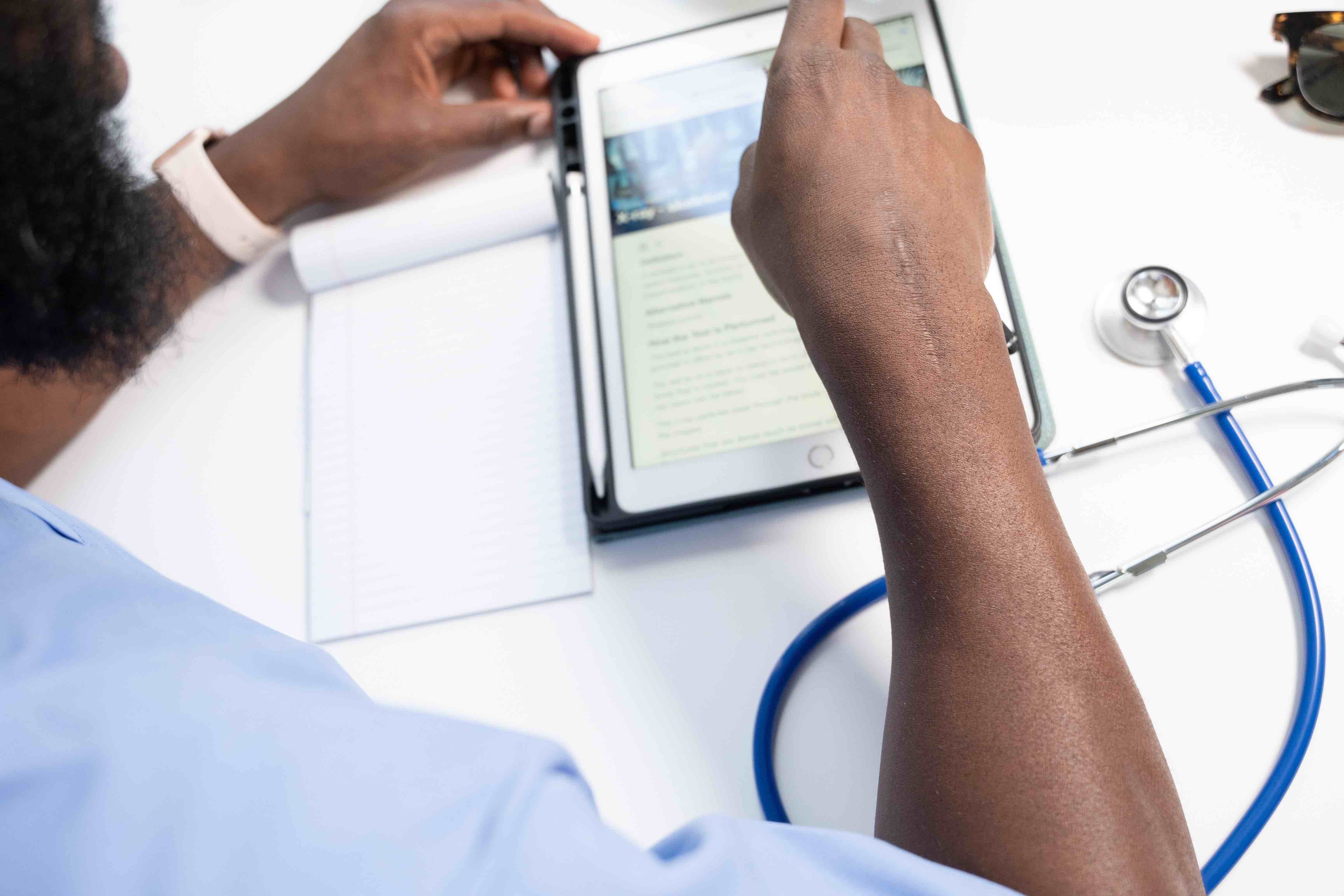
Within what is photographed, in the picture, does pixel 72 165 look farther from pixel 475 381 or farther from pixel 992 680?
pixel 992 680

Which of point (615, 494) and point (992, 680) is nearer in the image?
point (992, 680)

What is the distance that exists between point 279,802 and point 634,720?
277 mm

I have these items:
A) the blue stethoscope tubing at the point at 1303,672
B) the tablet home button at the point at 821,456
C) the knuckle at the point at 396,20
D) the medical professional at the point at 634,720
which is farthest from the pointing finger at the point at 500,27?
the blue stethoscope tubing at the point at 1303,672

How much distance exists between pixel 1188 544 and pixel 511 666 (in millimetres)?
443

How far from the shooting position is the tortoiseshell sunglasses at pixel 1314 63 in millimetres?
604

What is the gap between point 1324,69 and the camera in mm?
606

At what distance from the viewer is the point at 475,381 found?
68 centimetres

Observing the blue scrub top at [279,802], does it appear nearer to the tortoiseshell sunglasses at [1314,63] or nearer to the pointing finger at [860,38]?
the pointing finger at [860,38]

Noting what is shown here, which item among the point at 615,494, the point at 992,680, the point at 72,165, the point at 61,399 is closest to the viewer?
the point at 992,680

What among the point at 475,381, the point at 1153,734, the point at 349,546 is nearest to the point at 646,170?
the point at 475,381

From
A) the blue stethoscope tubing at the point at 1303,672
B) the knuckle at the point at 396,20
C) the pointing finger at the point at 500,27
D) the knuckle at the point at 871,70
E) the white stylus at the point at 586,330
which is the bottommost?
the blue stethoscope tubing at the point at 1303,672

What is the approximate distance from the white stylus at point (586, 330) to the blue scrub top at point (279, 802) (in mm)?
281

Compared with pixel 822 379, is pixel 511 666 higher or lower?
lower

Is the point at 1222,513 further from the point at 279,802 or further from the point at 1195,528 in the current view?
the point at 279,802
